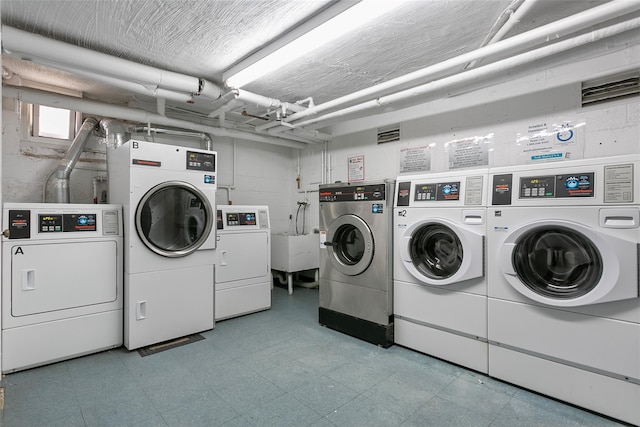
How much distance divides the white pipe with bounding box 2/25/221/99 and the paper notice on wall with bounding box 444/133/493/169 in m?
2.57

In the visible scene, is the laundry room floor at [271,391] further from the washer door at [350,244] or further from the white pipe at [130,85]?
the white pipe at [130,85]

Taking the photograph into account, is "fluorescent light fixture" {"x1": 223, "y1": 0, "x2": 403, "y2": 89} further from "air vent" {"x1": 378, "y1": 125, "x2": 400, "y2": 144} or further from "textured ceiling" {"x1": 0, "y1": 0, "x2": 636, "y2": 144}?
"air vent" {"x1": 378, "y1": 125, "x2": 400, "y2": 144}

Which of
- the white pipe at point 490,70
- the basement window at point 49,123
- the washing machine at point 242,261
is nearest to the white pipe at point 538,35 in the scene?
the white pipe at point 490,70

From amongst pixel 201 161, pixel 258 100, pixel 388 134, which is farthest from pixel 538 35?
pixel 201 161

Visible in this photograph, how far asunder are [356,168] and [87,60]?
3.03 m

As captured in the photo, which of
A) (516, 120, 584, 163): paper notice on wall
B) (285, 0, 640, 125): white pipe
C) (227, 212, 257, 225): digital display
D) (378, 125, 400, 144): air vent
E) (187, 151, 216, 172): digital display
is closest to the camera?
(285, 0, 640, 125): white pipe

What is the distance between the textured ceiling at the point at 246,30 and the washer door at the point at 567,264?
4.86ft

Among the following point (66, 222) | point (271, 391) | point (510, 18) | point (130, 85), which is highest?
point (510, 18)

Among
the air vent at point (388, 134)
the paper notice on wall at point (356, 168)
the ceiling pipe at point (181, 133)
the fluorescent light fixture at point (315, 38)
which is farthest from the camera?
the paper notice on wall at point (356, 168)

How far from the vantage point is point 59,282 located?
8.29 ft

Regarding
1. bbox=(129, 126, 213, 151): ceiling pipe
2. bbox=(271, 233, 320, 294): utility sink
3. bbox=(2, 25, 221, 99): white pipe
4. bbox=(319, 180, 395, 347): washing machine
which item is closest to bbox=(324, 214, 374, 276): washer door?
bbox=(319, 180, 395, 347): washing machine

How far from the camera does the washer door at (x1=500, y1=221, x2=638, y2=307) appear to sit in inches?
71.4

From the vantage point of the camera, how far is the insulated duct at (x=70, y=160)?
10.4 ft

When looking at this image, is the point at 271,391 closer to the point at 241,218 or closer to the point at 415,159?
the point at 241,218
